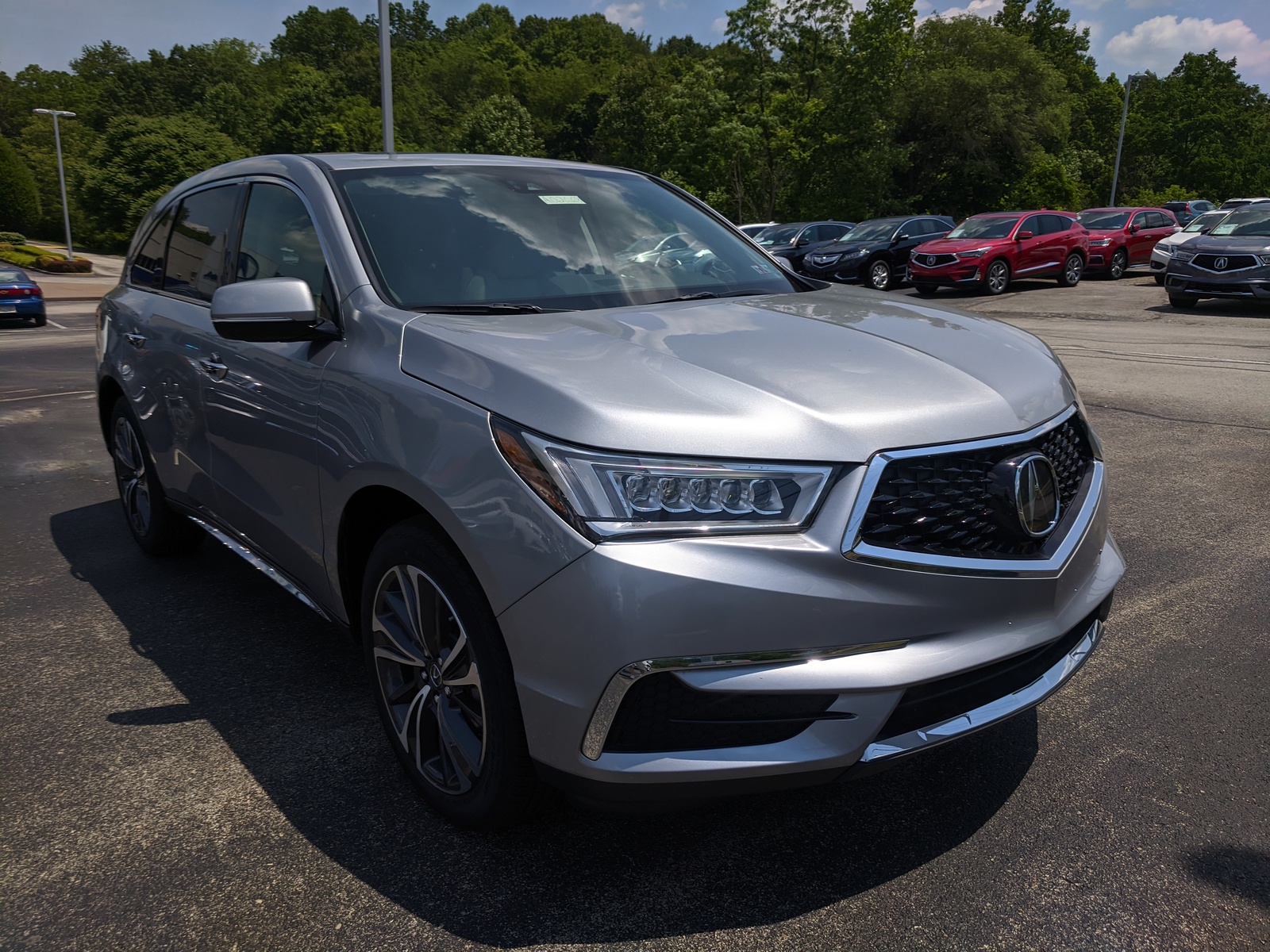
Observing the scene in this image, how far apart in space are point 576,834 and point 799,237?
23.4m

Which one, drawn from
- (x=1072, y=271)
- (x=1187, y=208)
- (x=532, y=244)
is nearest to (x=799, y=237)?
(x=1072, y=271)

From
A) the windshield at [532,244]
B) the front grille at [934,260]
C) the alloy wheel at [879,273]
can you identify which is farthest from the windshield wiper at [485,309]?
the alloy wheel at [879,273]

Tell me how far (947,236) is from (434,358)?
2097cm

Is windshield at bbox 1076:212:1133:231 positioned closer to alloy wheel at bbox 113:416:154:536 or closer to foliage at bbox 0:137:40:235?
alloy wheel at bbox 113:416:154:536

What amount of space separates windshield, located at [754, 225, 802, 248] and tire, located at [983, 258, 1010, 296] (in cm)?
542

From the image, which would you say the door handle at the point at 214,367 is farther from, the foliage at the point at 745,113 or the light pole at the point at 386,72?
the foliage at the point at 745,113

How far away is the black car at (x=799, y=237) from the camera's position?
24.1 metres

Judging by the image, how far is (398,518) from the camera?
2789 mm

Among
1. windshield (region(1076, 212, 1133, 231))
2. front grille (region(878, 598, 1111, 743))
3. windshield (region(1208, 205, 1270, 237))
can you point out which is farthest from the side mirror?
windshield (region(1076, 212, 1133, 231))

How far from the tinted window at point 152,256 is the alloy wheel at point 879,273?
19557mm

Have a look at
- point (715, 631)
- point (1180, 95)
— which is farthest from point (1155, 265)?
point (1180, 95)

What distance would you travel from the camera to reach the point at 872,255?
22.5 meters

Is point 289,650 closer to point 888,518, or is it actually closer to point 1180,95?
point 888,518

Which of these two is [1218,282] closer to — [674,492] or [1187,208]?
[674,492]
